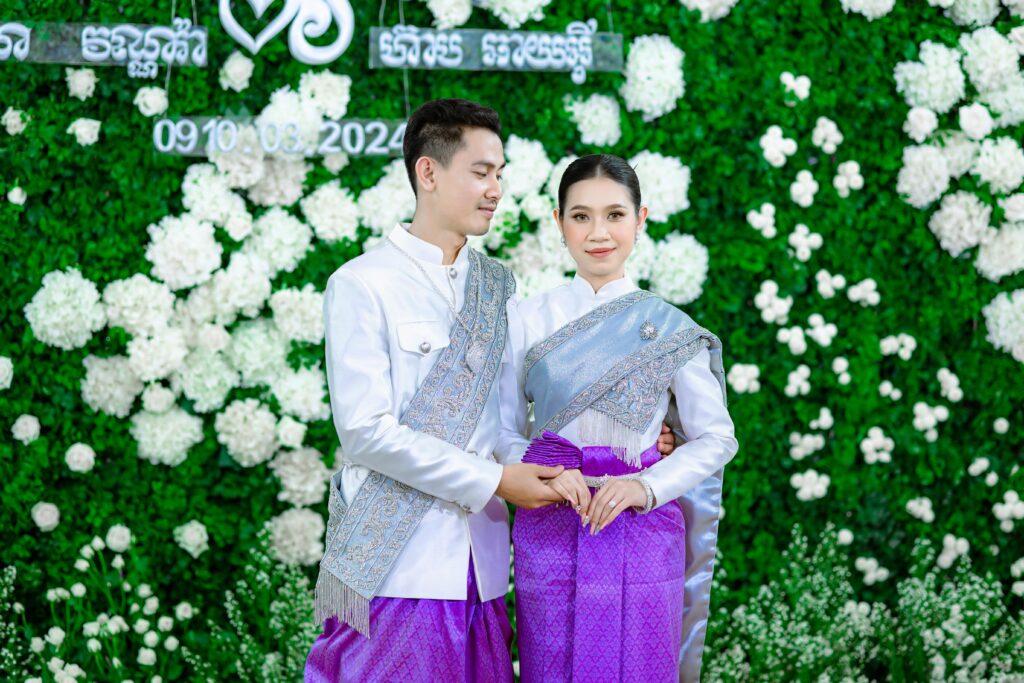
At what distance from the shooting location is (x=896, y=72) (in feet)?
13.5

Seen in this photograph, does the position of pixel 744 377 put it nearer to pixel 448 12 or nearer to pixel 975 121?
pixel 975 121

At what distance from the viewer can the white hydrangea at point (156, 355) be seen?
3691mm

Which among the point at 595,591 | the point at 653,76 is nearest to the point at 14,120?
the point at 653,76

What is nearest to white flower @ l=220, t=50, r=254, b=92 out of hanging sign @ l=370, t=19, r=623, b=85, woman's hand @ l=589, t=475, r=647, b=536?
hanging sign @ l=370, t=19, r=623, b=85

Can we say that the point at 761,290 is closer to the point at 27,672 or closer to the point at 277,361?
the point at 277,361

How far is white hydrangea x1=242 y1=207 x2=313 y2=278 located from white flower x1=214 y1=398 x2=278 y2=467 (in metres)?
0.52

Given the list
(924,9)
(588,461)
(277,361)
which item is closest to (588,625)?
(588,461)

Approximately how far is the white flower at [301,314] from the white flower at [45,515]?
3.57 feet

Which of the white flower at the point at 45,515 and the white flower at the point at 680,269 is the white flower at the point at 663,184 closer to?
the white flower at the point at 680,269

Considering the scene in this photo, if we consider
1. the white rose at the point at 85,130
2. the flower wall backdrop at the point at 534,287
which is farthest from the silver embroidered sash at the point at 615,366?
the white rose at the point at 85,130

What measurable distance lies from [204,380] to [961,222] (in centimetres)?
311

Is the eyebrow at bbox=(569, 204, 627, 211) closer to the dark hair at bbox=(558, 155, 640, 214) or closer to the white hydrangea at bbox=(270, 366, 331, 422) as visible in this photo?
the dark hair at bbox=(558, 155, 640, 214)

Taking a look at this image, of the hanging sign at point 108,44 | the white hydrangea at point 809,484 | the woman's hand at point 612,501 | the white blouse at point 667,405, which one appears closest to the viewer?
the woman's hand at point 612,501

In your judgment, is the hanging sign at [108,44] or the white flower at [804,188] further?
the white flower at [804,188]
